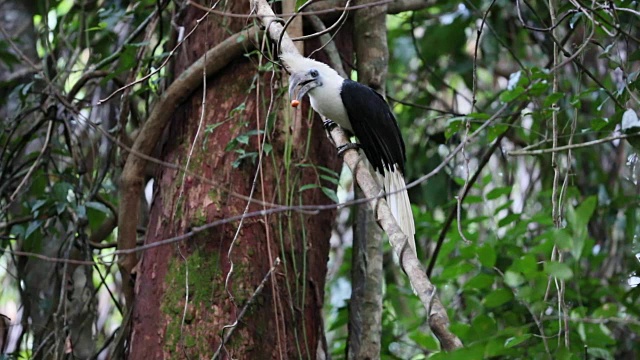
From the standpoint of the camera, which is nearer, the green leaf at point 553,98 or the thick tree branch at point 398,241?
the thick tree branch at point 398,241

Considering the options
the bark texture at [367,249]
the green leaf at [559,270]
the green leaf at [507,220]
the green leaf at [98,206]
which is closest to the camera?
the green leaf at [559,270]

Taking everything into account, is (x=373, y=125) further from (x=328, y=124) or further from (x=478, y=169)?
(x=478, y=169)

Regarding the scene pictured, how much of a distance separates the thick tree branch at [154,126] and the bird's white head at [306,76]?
0.27m

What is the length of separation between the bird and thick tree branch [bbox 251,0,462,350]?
0.14m

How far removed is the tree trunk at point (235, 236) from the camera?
8.63ft

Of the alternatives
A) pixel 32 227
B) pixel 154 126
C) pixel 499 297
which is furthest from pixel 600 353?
pixel 32 227

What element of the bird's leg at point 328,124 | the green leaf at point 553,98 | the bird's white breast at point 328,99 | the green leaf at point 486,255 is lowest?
the green leaf at point 486,255

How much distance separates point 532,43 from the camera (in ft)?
16.0

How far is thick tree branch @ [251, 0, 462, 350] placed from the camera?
1655mm

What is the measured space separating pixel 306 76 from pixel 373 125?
348mm

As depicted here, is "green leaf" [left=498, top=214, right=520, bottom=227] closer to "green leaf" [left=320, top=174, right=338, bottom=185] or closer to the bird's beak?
"green leaf" [left=320, top=174, right=338, bottom=185]

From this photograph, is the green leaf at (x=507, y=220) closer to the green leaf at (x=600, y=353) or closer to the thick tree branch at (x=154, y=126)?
the green leaf at (x=600, y=353)

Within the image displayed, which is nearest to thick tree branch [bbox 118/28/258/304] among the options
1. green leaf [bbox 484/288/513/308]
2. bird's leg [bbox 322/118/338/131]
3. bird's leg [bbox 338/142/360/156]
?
bird's leg [bbox 322/118/338/131]

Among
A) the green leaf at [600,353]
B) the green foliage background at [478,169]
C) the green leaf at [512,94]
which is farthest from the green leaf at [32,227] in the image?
the green leaf at [600,353]
